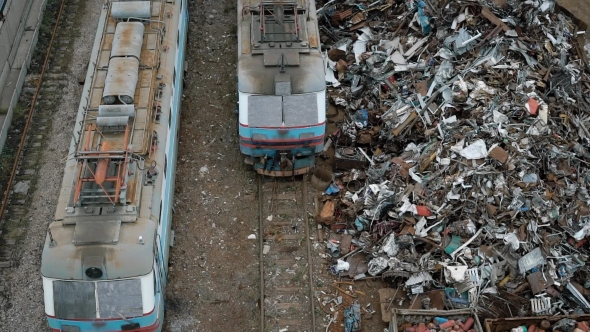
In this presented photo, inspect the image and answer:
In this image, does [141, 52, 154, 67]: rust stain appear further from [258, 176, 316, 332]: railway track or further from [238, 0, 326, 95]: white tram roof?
[258, 176, 316, 332]: railway track

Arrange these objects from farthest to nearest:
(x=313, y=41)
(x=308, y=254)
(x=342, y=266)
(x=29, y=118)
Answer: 1. (x=29, y=118)
2. (x=313, y=41)
3. (x=308, y=254)
4. (x=342, y=266)

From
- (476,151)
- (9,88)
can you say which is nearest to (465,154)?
(476,151)

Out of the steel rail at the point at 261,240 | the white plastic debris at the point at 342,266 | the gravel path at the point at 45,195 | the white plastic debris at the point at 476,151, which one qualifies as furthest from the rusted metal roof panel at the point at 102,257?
the white plastic debris at the point at 476,151

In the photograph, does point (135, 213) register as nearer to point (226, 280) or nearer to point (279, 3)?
point (226, 280)

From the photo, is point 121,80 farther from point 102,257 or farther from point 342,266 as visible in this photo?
→ point 342,266

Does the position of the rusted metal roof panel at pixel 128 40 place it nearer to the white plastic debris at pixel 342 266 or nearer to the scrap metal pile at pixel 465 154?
the scrap metal pile at pixel 465 154

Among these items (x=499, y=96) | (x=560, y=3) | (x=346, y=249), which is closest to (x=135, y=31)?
(x=346, y=249)
